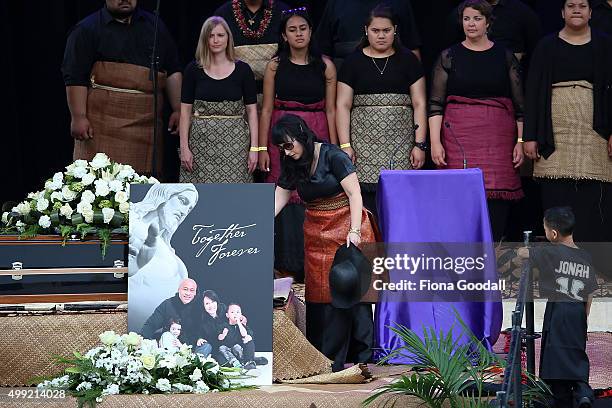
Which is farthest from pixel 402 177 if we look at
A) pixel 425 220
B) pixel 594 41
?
pixel 594 41

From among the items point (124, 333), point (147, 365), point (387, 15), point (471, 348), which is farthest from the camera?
point (387, 15)

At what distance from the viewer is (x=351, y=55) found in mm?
8000

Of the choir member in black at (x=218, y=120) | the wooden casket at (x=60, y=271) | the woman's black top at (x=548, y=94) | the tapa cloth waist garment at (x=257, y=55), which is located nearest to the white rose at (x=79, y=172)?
the wooden casket at (x=60, y=271)

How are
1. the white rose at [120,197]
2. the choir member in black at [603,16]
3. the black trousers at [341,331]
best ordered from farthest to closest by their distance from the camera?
the choir member in black at [603,16], the black trousers at [341,331], the white rose at [120,197]

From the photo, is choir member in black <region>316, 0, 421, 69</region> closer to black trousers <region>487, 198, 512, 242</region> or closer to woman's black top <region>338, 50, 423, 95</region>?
woman's black top <region>338, 50, 423, 95</region>

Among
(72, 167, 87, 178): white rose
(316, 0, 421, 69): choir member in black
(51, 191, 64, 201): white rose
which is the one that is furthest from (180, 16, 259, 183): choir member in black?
(51, 191, 64, 201): white rose

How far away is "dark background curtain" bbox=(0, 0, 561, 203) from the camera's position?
8.88 metres

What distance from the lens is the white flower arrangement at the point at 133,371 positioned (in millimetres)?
5484

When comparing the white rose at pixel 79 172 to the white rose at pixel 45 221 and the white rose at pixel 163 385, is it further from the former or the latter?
the white rose at pixel 163 385

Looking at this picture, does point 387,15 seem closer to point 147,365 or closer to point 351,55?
point 351,55

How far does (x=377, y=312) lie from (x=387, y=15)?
78.6 inches

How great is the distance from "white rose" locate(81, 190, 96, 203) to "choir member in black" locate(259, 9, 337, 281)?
81.2 inches

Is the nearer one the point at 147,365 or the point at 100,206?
the point at 147,365

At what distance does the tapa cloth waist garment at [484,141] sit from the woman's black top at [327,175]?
1.64m
